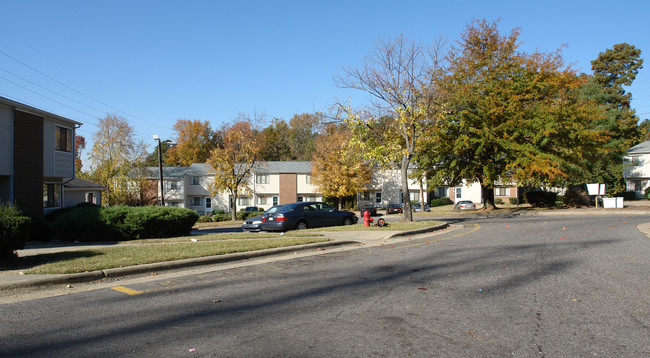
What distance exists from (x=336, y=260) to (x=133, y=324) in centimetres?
570

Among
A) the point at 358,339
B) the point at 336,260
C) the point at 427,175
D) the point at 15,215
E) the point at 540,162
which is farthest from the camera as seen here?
the point at 427,175

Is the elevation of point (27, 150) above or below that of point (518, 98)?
below

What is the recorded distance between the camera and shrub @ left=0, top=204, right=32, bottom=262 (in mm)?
9086

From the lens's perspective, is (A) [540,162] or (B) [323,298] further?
(A) [540,162]

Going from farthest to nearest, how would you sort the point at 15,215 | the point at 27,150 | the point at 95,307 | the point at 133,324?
the point at 27,150 < the point at 15,215 < the point at 95,307 < the point at 133,324

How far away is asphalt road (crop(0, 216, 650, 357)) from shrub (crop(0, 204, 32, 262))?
10.3 feet

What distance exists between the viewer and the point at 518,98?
30.9m

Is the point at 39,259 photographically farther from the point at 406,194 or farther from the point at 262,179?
the point at 262,179

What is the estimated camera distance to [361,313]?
5859 mm

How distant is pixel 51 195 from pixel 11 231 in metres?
18.0

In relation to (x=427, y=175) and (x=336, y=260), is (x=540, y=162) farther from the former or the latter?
(x=336, y=260)

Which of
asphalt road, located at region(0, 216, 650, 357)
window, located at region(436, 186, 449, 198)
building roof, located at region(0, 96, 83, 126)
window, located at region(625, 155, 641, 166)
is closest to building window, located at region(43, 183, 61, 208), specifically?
building roof, located at region(0, 96, 83, 126)

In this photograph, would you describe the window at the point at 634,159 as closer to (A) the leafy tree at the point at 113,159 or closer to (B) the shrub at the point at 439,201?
(B) the shrub at the point at 439,201

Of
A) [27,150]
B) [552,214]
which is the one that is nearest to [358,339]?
[27,150]
